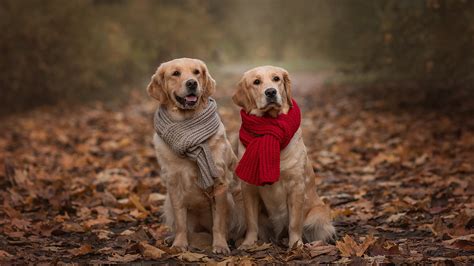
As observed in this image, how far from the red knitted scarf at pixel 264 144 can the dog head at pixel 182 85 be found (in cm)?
38

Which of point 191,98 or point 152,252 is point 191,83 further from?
point 152,252

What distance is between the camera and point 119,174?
807 cm

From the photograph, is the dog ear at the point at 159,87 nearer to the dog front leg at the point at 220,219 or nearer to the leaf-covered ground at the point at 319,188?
the dog front leg at the point at 220,219

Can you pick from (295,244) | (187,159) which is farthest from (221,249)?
(187,159)

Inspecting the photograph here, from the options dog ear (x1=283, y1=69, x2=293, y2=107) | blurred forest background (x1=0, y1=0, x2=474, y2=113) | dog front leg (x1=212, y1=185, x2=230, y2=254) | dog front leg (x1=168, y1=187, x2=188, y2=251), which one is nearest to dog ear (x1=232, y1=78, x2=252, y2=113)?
dog ear (x1=283, y1=69, x2=293, y2=107)

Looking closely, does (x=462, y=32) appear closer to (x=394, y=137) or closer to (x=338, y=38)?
(x=394, y=137)

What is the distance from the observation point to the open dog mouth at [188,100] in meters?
4.58

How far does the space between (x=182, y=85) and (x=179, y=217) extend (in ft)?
3.35

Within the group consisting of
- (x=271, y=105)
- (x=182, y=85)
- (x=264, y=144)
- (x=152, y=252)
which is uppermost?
(x=182, y=85)

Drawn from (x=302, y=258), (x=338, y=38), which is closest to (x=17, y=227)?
(x=302, y=258)

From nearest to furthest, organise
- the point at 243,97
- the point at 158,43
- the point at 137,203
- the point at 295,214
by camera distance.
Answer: the point at 295,214
the point at 243,97
the point at 137,203
the point at 158,43

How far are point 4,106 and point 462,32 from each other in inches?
378

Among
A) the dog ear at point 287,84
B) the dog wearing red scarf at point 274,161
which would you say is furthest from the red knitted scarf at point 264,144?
the dog ear at point 287,84

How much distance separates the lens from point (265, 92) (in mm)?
4551
